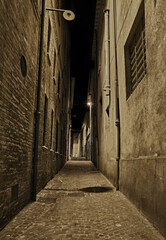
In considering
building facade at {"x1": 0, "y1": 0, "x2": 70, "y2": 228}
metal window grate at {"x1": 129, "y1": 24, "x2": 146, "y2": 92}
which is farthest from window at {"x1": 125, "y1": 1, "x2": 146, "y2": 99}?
building facade at {"x1": 0, "y1": 0, "x2": 70, "y2": 228}

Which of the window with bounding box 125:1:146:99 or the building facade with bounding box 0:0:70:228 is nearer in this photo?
the building facade with bounding box 0:0:70:228

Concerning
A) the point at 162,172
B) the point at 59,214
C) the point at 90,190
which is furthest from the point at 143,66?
the point at 90,190

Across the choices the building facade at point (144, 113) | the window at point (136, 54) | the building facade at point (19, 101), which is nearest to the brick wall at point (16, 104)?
the building facade at point (19, 101)

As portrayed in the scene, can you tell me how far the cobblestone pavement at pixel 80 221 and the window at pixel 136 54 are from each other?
3199 mm

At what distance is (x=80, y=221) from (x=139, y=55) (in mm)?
4247

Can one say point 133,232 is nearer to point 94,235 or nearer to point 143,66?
point 94,235

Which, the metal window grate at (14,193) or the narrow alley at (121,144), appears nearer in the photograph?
the narrow alley at (121,144)

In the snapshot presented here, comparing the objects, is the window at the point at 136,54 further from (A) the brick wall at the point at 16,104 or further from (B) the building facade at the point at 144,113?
(A) the brick wall at the point at 16,104

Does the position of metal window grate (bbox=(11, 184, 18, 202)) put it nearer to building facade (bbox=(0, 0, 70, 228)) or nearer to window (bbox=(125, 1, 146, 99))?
building facade (bbox=(0, 0, 70, 228))

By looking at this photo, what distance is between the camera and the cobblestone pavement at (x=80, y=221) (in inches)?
138

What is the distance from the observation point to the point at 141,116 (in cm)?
490

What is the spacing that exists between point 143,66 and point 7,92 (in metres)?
3.22

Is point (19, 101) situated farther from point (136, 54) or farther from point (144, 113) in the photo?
point (136, 54)

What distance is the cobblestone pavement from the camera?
3.51m
